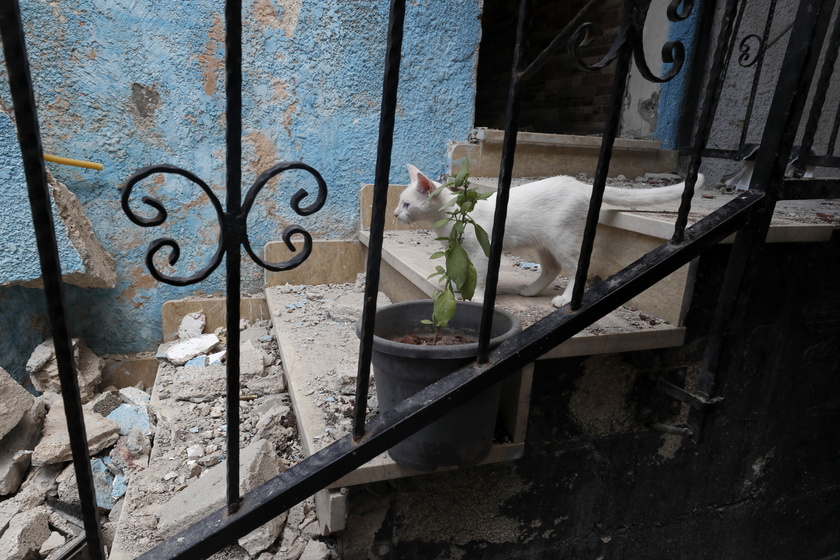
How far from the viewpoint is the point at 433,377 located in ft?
3.39

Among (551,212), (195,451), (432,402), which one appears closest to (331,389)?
(195,451)

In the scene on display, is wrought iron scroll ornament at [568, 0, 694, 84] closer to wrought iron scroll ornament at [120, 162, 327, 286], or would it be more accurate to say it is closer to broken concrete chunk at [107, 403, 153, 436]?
wrought iron scroll ornament at [120, 162, 327, 286]

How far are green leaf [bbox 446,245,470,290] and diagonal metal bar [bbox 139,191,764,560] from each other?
178 millimetres

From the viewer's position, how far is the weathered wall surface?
1379 mm

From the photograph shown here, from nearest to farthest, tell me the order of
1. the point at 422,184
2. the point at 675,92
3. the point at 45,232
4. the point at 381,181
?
the point at 45,232 < the point at 381,181 < the point at 422,184 < the point at 675,92

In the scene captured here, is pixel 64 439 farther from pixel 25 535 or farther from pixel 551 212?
pixel 551 212

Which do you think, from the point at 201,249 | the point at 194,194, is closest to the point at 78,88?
the point at 194,194

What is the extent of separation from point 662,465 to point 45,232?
1.78 m

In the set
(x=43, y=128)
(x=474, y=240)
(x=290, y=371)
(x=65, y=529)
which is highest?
(x=43, y=128)

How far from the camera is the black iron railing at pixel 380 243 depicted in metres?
0.65

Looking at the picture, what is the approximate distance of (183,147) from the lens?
2.35 metres

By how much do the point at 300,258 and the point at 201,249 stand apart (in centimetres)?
198

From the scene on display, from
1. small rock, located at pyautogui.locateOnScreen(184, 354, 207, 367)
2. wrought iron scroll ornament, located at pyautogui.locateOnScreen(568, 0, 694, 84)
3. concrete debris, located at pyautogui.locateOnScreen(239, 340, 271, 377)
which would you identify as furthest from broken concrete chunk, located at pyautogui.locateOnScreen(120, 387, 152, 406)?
wrought iron scroll ornament, located at pyautogui.locateOnScreen(568, 0, 694, 84)

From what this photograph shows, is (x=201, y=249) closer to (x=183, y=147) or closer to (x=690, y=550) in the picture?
(x=183, y=147)
